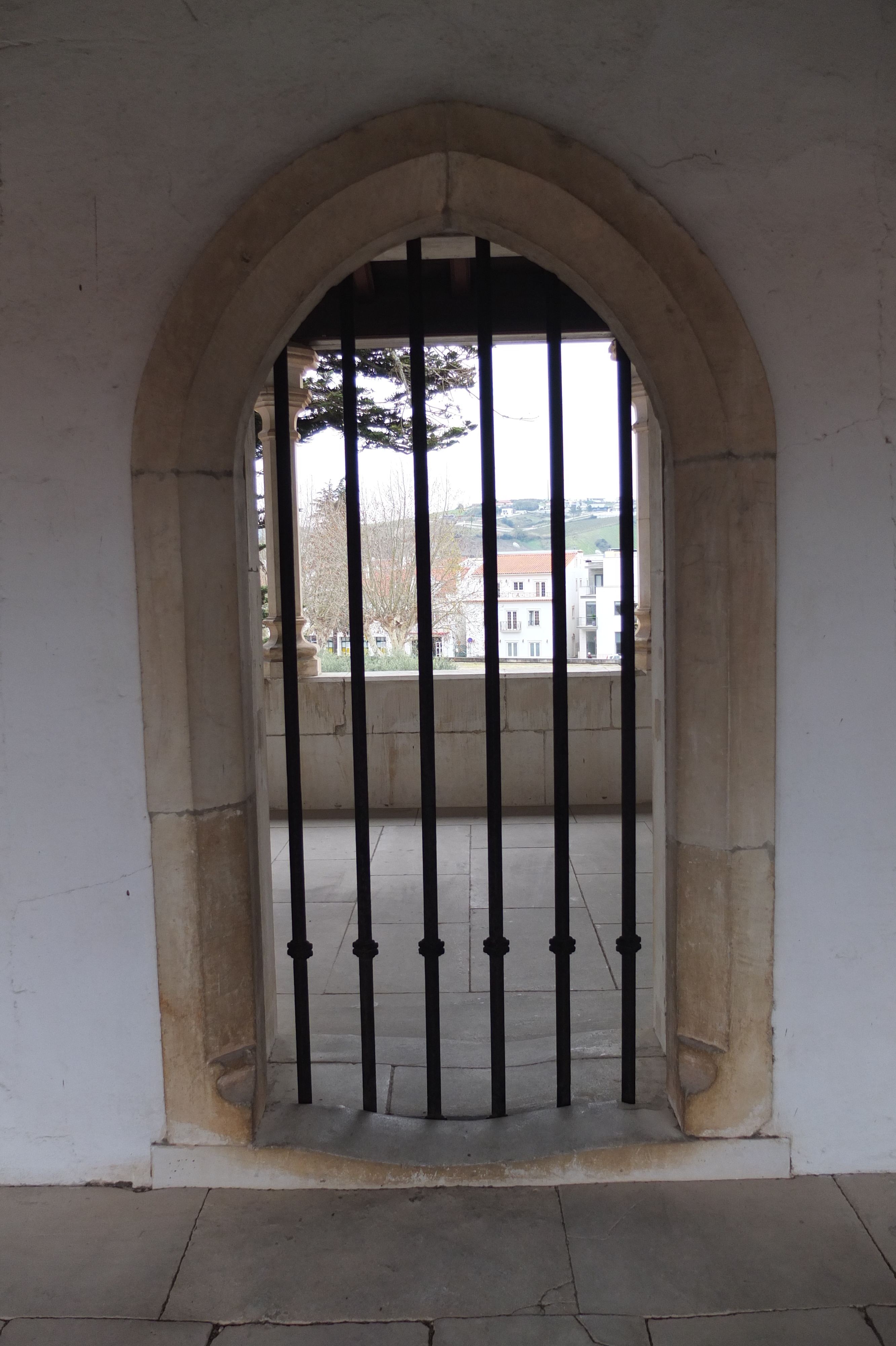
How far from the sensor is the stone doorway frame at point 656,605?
2164 mm

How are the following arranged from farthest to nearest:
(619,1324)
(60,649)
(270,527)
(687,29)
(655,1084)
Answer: (270,527)
(655,1084)
(60,649)
(687,29)
(619,1324)

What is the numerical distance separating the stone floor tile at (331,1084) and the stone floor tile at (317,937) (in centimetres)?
79

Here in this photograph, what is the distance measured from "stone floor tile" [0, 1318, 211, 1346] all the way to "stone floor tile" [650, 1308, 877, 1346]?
0.90 meters

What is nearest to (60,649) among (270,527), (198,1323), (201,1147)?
(201,1147)

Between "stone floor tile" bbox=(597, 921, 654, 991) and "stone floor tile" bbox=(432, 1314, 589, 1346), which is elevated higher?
"stone floor tile" bbox=(597, 921, 654, 991)

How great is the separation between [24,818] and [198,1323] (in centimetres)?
114

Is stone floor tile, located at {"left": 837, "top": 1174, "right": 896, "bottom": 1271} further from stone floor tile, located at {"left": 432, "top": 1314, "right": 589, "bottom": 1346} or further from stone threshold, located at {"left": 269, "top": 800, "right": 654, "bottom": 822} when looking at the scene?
stone threshold, located at {"left": 269, "top": 800, "right": 654, "bottom": 822}

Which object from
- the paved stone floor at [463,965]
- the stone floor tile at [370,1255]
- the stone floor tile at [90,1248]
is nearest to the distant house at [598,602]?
the paved stone floor at [463,965]

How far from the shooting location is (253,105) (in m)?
2.16

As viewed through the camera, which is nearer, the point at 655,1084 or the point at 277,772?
the point at 655,1084

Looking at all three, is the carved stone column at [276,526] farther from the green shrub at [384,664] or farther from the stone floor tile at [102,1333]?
the stone floor tile at [102,1333]

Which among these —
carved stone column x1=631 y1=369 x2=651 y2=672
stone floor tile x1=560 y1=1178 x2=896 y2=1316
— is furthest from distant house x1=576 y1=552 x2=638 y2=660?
stone floor tile x1=560 y1=1178 x2=896 y2=1316

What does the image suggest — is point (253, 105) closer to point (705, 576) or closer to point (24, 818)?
point (705, 576)

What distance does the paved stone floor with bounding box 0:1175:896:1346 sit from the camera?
191 cm
